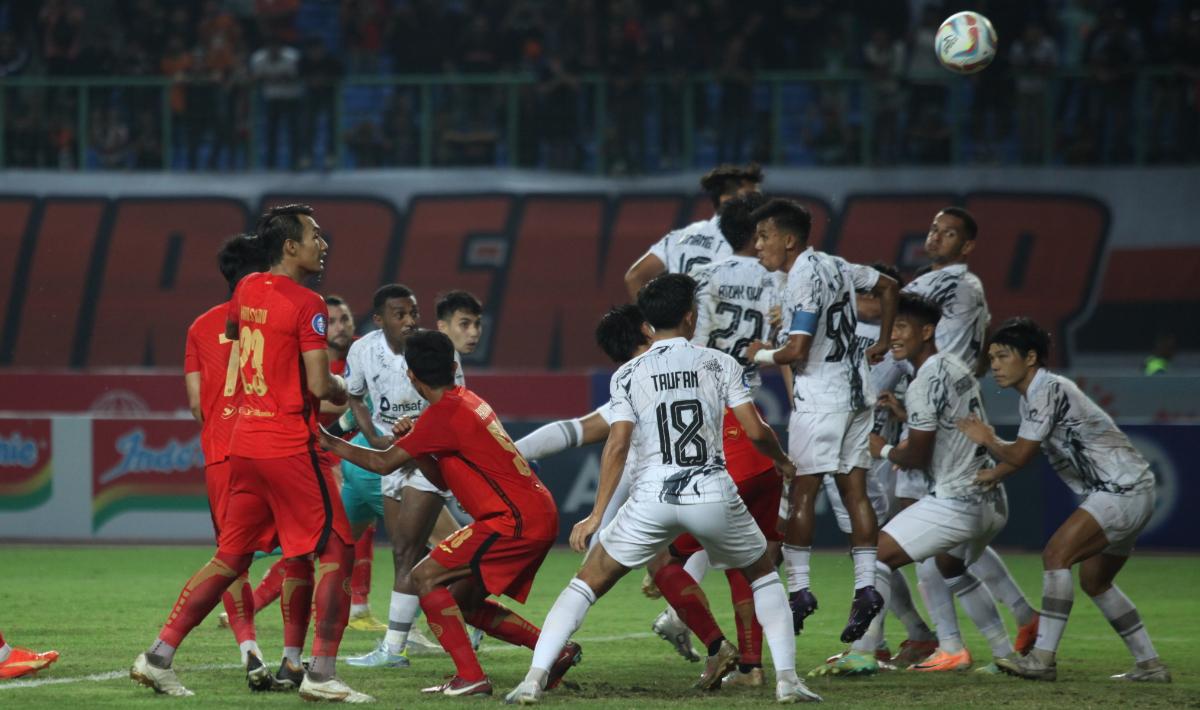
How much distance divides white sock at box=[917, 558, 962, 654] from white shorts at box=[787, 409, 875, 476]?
0.68 m

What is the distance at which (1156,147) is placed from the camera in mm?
20719

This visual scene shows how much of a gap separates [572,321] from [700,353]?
1494 centimetres

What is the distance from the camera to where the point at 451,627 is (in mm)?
7449

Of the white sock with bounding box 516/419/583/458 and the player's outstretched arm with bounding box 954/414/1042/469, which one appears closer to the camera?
the white sock with bounding box 516/419/583/458

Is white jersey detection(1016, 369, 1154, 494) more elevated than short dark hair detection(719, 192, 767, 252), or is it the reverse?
short dark hair detection(719, 192, 767, 252)

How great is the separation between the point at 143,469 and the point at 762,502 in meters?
9.47

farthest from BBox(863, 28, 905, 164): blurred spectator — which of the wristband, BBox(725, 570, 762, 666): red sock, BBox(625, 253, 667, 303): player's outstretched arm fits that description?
BBox(725, 570, 762, 666): red sock

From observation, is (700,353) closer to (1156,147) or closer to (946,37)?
(946,37)

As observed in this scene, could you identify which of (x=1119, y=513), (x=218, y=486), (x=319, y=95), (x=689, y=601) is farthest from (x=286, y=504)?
(x=319, y=95)

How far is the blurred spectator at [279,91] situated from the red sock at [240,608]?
1500cm

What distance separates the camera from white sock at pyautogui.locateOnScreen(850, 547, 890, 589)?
27.4ft

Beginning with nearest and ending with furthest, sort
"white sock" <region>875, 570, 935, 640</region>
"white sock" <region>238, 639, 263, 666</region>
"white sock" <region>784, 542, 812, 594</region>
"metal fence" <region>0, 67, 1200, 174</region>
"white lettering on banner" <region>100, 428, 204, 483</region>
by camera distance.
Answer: "white sock" <region>238, 639, 263, 666</region> → "white sock" <region>784, 542, 812, 594</region> → "white sock" <region>875, 570, 935, 640</region> → "white lettering on banner" <region>100, 428, 204, 483</region> → "metal fence" <region>0, 67, 1200, 174</region>

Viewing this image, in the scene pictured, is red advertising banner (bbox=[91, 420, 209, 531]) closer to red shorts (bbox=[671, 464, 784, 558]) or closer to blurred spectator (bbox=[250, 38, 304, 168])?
blurred spectator (bbox=[250, 38, 304, 168])

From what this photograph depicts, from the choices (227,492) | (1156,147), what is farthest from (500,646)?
(1156,147)
